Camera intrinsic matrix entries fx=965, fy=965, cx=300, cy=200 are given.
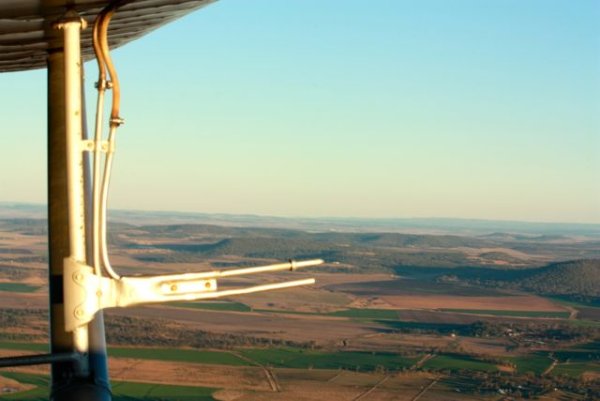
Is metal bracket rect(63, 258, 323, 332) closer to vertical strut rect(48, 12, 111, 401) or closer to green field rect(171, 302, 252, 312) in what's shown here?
vertical strut rect(48, 12, 111, 401)

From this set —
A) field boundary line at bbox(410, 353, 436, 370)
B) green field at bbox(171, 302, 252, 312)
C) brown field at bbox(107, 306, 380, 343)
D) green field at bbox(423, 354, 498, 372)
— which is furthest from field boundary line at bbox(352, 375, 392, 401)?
green field at bbox(171, 302, 252, 312)

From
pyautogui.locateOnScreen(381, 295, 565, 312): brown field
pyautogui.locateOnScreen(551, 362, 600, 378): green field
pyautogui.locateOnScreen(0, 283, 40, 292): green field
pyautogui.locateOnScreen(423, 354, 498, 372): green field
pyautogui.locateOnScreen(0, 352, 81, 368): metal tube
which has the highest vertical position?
pyautogui.locateOnScreen(0, 352, 81, 368): metal tube

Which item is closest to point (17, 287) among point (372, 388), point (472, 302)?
point (472, 302)

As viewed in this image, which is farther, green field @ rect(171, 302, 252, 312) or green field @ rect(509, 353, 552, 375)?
green field @ rect(171, 302, 252, 312)


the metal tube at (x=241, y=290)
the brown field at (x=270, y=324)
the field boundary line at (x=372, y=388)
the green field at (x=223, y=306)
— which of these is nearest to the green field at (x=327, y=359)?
the field boundary line at (x=372, y=388)

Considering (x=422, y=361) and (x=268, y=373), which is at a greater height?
(x=268, y=373)

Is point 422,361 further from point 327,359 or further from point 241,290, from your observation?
point 241,290

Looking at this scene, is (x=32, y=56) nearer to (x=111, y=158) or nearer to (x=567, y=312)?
(x=111, y=158)
